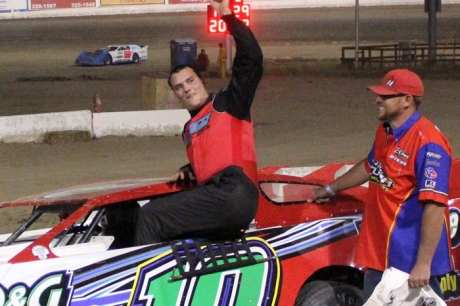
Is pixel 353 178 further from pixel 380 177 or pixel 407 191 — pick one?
pixel 407 191

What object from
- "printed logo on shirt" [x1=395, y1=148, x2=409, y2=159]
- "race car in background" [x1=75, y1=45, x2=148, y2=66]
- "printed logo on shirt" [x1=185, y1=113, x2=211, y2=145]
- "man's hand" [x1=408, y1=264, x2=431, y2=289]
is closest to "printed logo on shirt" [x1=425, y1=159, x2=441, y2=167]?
"printed logo on shirt" [x1=395, y1=148, x2=409, y2=159]

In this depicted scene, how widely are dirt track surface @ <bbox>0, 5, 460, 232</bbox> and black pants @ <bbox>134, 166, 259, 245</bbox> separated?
4.58 m

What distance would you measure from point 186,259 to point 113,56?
3327cm

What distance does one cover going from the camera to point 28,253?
3957 mm

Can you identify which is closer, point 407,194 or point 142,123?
point 407,194

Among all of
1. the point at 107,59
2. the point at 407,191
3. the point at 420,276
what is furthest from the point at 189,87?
the point at 107,59

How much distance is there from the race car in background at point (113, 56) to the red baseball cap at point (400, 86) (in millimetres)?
32556

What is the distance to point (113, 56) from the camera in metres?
36.7

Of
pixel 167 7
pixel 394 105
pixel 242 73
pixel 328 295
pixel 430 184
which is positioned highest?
pixel 167 7

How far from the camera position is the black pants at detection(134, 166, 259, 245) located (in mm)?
4164

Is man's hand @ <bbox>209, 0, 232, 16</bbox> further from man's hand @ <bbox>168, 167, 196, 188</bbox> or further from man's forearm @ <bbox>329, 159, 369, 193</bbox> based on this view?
man's forearm @ <bbox>329, 159, 369, 193</bbox>

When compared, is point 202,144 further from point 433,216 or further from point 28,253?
point 433,216

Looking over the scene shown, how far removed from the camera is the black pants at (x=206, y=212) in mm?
A: 4164

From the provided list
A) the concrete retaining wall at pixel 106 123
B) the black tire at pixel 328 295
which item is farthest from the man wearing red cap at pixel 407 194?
the concrete retaining wall at pixel 106 123
